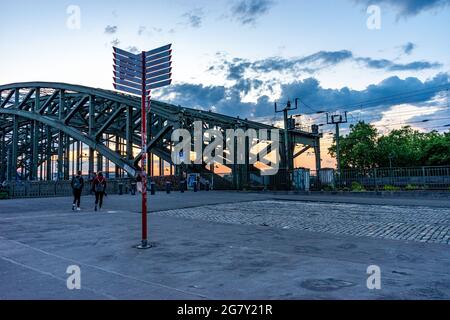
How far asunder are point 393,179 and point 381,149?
32.9 m

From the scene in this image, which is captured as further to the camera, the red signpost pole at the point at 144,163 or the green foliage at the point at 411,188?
the green foliage at the point at 411,188

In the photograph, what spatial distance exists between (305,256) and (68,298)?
13.8ft

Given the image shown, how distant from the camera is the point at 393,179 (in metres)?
26.7

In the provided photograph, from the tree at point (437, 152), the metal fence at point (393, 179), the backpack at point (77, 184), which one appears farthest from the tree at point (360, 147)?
the backpack at point (77, 184)

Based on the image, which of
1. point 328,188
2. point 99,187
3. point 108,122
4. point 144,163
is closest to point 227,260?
point 144,163

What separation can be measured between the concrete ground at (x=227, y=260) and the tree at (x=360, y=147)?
161 ft

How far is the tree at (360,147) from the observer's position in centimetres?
5728

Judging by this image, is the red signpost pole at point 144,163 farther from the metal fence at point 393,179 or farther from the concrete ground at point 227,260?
the metal fence at point 393,179

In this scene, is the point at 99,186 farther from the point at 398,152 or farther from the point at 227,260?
the point at 398,152

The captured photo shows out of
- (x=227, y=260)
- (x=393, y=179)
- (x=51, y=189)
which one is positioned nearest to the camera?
(x=227, y=260)

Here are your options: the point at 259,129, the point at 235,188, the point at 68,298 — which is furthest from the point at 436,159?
Result: the point at 68,298

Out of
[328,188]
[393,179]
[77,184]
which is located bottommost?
[328,188]
